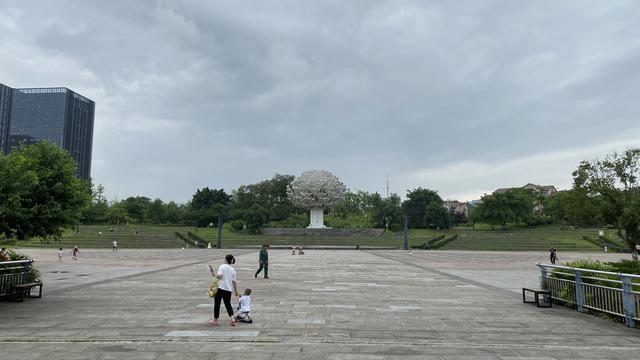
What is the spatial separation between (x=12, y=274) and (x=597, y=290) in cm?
1552

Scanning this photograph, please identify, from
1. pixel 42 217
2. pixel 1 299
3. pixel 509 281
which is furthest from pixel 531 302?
pixel 1 299

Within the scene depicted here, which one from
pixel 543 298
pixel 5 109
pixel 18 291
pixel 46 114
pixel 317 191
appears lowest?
pixel 543 298

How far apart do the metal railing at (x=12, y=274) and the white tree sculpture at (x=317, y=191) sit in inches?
2613

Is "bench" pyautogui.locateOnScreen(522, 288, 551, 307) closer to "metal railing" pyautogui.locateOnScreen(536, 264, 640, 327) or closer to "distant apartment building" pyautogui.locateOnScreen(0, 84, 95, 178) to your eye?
"metal railing" pyautogui.locateOnScreen(536, 264, 640, 327)

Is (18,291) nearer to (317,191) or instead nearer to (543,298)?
(543,298)

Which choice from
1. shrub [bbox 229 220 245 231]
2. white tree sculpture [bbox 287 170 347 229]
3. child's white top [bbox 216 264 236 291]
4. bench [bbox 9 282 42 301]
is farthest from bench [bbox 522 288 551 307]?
shrub [bbox 229 220 245 231]

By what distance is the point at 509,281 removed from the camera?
18.5 m

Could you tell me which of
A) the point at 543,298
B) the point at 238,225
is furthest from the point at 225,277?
the point at 238,225

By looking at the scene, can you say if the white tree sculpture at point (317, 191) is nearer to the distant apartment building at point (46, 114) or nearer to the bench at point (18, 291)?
the distant apartment building at point (46, 114)

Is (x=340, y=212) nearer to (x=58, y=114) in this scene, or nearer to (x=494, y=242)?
(x=494, y=242)

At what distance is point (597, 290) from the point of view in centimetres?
1062

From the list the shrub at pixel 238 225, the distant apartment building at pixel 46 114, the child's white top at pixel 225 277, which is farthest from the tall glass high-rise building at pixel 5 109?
the child's white top at pixel 225 277

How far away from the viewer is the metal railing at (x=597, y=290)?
9.28 m

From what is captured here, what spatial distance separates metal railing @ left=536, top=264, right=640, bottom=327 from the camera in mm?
9281
